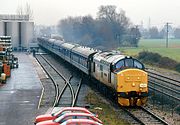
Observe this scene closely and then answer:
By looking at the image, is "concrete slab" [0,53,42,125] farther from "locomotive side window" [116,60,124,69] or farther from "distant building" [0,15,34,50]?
"distant building" [0,15,34,50]

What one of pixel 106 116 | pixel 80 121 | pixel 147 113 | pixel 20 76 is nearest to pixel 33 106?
pixel 106 116

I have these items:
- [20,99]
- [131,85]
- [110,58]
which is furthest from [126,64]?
[20,99]

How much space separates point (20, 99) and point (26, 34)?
65676 millimetres

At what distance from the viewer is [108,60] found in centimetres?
2580

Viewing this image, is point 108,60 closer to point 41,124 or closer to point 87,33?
point 41,124

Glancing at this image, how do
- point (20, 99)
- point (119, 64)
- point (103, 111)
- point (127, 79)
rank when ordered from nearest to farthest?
1. point (103, 111)
2. point (127, 79)
3. point (119, 64)
4. point (20, 99)

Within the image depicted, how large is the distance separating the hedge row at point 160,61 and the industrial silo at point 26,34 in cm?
3571

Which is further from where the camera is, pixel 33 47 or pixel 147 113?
pixel 33 47

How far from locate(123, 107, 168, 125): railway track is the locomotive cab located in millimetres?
557

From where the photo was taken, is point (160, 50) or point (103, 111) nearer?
point (103, 111)

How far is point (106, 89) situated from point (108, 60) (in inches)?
96.1

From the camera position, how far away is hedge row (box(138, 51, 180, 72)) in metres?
49.5

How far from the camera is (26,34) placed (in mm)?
91312

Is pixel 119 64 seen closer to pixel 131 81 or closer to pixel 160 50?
pixel 131 81
